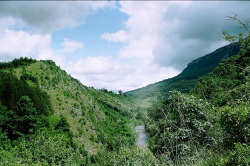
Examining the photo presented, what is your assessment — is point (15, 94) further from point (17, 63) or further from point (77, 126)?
point (17, 63)

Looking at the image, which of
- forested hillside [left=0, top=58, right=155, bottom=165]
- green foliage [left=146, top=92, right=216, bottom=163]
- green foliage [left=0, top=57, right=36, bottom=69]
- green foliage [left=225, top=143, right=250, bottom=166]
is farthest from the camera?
green foliage [left=0, top=57, right=36, bottom=69]

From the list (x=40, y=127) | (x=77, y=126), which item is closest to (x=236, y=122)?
(x=40, y=127)

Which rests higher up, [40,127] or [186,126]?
[40,127]

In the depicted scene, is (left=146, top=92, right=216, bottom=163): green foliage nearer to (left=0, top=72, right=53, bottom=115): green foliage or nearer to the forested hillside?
the forested hillside

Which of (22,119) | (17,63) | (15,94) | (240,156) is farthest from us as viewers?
(17,63)

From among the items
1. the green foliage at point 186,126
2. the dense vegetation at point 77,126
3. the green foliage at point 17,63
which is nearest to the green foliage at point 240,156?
the dense vegetation at point 77,126

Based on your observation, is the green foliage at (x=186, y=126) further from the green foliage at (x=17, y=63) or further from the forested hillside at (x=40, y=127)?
the green foliage at (x=17, y=63)

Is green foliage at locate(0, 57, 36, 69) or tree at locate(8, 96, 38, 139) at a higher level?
green foliage at locate(0, 57, 36, 69)

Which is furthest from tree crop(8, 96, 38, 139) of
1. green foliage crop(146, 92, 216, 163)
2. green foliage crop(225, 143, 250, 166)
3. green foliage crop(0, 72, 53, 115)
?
green foliage crop(225, 143, 250, 166)

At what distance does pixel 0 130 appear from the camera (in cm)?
1266

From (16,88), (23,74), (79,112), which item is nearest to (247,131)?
(16,88)

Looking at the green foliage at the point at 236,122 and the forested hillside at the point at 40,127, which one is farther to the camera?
the forested hillside at the point at 40,127

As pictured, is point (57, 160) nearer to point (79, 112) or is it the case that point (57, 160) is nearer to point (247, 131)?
point (79, 112)

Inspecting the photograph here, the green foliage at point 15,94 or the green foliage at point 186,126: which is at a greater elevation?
the green foliage at point 15,94
